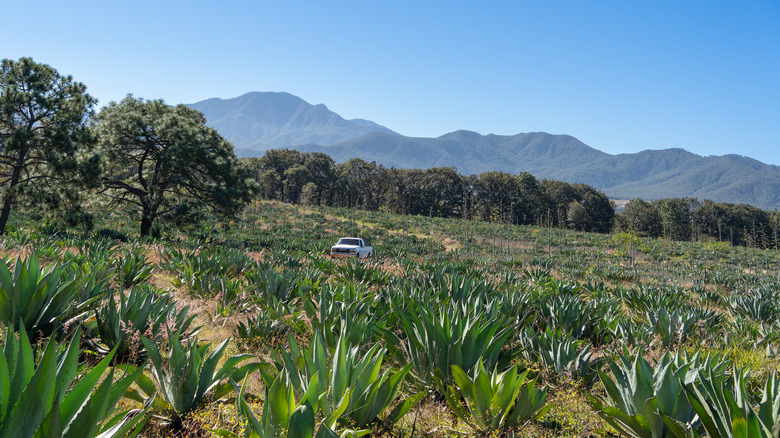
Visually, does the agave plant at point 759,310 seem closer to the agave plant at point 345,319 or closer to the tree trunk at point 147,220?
the agave plant at point 345,319

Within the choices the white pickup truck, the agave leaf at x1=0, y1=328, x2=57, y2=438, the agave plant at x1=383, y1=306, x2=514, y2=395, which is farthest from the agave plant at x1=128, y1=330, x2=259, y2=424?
the white pickup truck

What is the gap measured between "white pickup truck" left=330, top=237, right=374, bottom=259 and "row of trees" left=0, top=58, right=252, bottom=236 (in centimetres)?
570

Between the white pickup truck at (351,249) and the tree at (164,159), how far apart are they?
5.68 meters

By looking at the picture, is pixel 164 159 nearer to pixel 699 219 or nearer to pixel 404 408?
pixel 404 408

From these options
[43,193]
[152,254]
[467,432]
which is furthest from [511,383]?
[43,193]

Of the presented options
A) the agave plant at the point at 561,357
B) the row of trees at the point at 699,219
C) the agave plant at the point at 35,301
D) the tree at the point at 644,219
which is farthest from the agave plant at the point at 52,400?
the tree at the point at 644,219

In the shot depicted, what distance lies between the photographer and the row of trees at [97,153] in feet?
43.9

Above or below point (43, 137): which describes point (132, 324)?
below

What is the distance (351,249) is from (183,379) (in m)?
14.3

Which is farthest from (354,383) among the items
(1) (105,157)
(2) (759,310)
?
(1) (105,157)

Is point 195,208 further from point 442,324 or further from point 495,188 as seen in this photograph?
point 495,188

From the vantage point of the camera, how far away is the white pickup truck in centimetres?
1661

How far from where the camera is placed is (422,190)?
2557 inches

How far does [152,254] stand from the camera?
31.2ft
